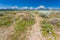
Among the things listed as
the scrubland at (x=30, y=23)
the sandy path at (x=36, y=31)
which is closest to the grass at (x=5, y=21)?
the scrubland at (x=30, y=23)

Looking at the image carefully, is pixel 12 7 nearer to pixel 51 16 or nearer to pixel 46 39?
pixel 51 16

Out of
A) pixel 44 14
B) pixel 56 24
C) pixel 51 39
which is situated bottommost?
pixel 51 39

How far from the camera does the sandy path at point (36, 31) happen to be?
3.66m

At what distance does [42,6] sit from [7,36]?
1.46m

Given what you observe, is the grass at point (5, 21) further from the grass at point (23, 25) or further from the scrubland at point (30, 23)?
the grass at point (23, 25)

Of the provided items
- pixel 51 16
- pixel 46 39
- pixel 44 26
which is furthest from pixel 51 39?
pixel 51 16

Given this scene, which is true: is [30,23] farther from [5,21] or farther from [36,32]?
[5,21]

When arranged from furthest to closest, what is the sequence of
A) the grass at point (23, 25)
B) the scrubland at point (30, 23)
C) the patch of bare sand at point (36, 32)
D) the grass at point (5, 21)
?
the grass at point (5, 21) → the grass at point (23, 25) → the scrubland at point (30, 23) → the patch of bare sand at point (36, 32)

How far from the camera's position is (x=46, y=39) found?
359cm

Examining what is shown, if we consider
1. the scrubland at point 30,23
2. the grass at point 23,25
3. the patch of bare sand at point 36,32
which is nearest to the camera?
the patch of bare sand at point 36,32

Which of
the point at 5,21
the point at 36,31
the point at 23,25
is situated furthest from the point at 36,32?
the point at 5,21

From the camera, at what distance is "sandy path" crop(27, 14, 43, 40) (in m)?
3.66

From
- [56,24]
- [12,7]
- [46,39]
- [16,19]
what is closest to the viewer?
[46,39]

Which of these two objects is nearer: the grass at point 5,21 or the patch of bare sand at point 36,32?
the patch of bare sand at point 36,32
